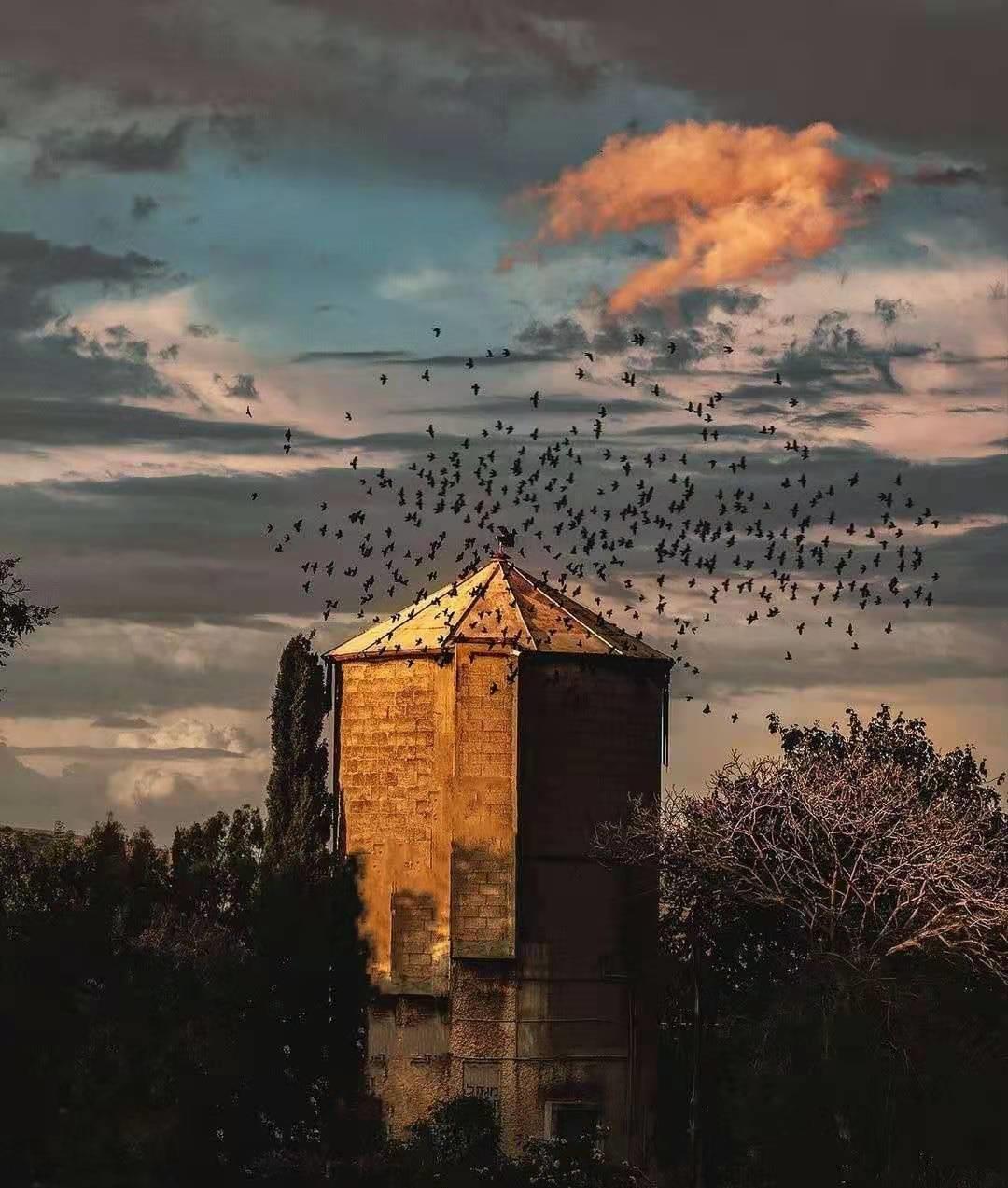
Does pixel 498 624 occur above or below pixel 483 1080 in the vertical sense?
above

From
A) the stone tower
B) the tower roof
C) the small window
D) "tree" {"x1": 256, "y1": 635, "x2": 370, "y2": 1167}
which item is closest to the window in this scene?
the stone tower

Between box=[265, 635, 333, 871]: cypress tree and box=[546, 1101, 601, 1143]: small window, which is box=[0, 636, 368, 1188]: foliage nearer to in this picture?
box=[265, 635, 333, 871]: cypress tree

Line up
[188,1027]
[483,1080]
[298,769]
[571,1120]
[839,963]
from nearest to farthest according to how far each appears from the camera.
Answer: [839,963] → [188,1027] → [483,1080] → [571,1120] → [298,769]

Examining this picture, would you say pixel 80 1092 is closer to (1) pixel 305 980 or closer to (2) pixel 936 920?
(1) pixel 305 980

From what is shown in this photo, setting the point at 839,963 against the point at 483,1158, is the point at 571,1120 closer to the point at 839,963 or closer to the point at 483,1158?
the point at 483,1158

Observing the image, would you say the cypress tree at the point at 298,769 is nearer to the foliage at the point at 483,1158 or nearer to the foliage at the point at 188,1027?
the foliage at the point at 188,1027

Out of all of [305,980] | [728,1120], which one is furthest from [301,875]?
[728,1120]

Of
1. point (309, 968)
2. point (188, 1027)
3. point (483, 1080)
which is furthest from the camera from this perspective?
point (309, 968)

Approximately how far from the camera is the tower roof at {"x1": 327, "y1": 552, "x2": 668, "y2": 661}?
49.9 meters

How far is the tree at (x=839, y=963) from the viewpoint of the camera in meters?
43.8

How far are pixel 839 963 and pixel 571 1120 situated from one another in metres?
7.31

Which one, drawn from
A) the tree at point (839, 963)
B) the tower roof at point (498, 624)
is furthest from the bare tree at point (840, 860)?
the tower roof at point (498, 624)

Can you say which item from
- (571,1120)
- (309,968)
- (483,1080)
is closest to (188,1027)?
(309,968)

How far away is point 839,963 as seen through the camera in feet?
148
